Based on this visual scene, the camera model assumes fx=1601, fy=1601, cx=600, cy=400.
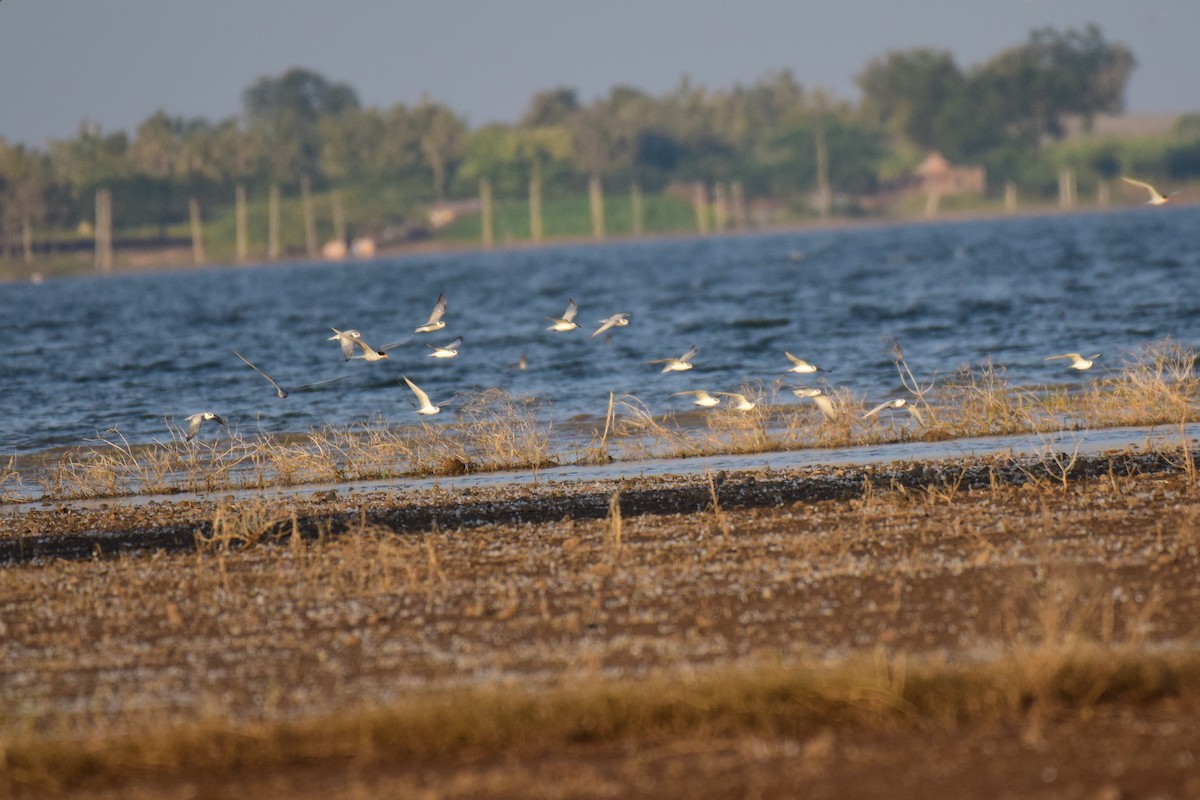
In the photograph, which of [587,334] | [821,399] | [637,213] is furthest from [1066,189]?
[821,399]

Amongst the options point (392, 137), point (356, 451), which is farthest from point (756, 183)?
point (356, 451)

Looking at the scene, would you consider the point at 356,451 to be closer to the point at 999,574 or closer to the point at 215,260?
the point at 999,574

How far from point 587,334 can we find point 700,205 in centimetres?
14701

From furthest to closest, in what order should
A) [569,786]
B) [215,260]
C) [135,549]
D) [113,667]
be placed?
[215,260] < [135,549] < [113,667] < [569,786]

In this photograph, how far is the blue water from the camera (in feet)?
87.2

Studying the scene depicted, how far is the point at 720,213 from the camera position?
187000 millimetres

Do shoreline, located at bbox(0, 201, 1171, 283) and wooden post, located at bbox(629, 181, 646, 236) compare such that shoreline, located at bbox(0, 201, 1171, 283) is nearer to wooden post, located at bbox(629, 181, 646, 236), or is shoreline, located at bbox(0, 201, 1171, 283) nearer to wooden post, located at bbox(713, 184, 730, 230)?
wooden post, located at bbox(713, 184, 730, 230)

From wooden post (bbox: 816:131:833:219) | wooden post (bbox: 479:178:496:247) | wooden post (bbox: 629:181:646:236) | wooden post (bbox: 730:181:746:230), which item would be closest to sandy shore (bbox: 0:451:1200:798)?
wooden post (bbox: 479:178:496:247)

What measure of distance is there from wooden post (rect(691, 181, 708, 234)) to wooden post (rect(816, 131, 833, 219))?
13.8m

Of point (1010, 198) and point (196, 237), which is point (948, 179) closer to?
point (1010, 198)

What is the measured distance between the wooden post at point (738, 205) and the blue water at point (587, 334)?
103097mm

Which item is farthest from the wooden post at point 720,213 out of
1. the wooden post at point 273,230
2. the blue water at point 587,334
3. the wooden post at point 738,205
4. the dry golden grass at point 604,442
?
the dry golden grass at point 604,442

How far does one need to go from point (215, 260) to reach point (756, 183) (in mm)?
65960

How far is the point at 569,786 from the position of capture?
6.65 m
